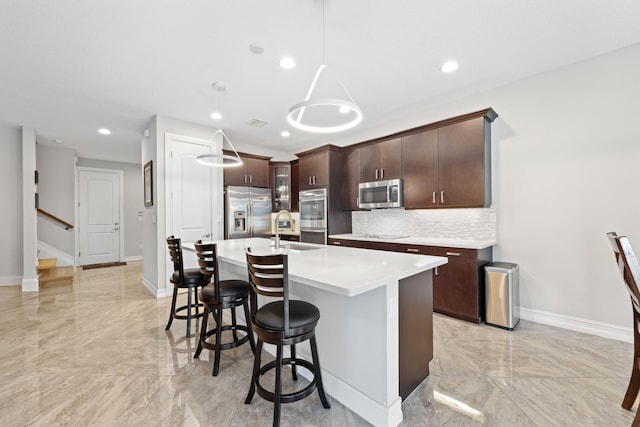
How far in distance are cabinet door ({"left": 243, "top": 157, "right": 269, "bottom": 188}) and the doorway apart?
4.42m

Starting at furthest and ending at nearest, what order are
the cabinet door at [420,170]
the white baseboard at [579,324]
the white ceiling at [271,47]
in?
the cabinet door at [420,170], the white baseboard at [579,324], the white ceiling at [271,47]

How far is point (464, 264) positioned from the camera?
122 inches

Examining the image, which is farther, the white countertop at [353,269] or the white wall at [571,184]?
the white wall at [571,184]

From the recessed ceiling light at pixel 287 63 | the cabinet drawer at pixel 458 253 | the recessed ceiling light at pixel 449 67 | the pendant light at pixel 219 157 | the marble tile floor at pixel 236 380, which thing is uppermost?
the recessed ceiling light at pixel 449 67

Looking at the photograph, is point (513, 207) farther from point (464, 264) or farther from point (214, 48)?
point (214, 48)

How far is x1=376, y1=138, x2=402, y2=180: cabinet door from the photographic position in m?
4.04

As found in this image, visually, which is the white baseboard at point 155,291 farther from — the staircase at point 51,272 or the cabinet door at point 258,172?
the cabinet door at point 258,172

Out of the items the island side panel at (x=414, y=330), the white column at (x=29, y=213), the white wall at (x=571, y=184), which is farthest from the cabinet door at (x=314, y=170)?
the white column at (x=29, y=213)

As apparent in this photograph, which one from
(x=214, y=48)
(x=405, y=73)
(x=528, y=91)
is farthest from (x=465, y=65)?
(x=214, y=48)

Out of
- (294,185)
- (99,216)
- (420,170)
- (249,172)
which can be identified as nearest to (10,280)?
(99,216)

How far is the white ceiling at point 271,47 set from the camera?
211 cm

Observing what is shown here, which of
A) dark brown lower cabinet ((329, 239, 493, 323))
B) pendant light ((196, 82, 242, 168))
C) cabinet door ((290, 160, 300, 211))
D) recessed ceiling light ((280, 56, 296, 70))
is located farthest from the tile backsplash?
recessed ceiling light ((280, 56, 296, 70))

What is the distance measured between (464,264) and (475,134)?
1534mm

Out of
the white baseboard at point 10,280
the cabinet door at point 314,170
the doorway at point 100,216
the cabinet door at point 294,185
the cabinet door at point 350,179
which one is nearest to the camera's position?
the cabinet door at point 350,179
